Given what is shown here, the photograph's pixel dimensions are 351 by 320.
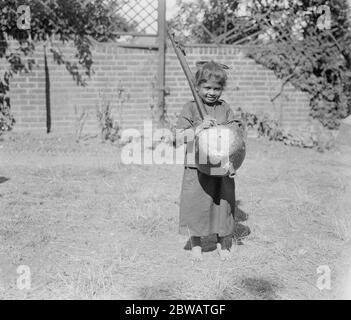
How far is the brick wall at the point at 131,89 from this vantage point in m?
7.54

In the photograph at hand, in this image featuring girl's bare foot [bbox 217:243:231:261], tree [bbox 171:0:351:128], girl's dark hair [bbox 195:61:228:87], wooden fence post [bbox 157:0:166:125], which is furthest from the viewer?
tree [bbox 171:0:351:128]

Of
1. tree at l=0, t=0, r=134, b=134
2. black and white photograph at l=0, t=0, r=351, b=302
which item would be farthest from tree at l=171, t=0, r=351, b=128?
tree at l=0, t=0, r=134, b=134

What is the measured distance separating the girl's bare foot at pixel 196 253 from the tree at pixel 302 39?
219 inches

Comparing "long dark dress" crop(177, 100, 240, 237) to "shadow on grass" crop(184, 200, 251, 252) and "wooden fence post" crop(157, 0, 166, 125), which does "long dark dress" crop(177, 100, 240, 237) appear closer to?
"shadow on grass" crop(184, 200, 251, 252)

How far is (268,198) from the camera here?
5.22 m

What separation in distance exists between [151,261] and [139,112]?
484 centimetres

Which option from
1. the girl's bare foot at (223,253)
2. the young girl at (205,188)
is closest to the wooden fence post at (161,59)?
the young girl at (205,188)

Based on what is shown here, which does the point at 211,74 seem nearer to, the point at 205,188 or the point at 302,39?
the point at 205,188

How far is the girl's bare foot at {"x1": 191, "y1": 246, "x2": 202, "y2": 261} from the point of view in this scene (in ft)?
11.7

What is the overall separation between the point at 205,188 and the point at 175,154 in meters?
3.90

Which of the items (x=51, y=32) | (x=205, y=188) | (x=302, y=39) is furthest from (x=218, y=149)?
(x=302, y=39)

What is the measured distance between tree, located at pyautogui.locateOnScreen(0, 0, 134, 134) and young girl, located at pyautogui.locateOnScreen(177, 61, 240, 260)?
4606 mm

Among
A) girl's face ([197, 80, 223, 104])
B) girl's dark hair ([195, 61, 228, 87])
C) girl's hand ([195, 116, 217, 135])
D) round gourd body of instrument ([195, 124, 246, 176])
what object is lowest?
round gourd body of instrument ([195, 124, 246, 176])
